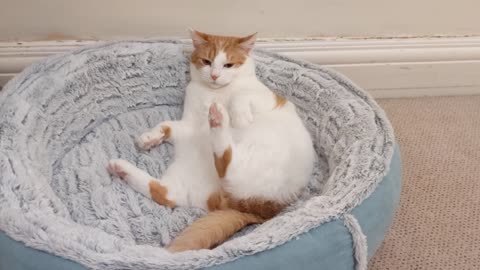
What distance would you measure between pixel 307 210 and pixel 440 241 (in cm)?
51

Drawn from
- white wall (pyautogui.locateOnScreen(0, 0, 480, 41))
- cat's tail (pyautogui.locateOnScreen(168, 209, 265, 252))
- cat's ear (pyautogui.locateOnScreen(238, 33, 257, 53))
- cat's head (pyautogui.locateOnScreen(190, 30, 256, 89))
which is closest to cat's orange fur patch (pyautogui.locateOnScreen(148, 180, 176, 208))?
cat's tail (pyautogui.locateOnScreen(168, 209, 265, 252))

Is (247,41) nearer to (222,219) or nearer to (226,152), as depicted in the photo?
(226,152)

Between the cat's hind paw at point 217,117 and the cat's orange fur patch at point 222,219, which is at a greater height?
the cat's hind paw at point 217,117

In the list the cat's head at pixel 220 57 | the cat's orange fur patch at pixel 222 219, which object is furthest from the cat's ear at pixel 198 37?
the cat's orange fur patch at pixel 222 219

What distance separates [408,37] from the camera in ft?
5.98

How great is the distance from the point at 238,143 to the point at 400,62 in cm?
90

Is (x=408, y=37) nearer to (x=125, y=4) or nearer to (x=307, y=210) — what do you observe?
(x=125, y=4)

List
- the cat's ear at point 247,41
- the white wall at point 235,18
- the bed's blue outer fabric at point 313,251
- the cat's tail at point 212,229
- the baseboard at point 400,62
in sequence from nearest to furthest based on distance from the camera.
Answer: the bed's blue outer fabric at point 313,251
the cat's tail at point 212,229
the cat's ear at point 247,41
the white wall at point 235,18
the baseboard at point 400,62

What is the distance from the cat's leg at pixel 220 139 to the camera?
111 centimetres

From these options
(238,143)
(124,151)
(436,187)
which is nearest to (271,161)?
(238,143)

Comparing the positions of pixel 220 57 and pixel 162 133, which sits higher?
pixel 220 57

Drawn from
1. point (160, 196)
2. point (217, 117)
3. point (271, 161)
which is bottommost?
point (160, 196)

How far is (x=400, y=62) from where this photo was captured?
72.1 inches

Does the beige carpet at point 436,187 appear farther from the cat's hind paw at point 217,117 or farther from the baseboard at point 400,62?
the cat's hind paw at point 217,117
